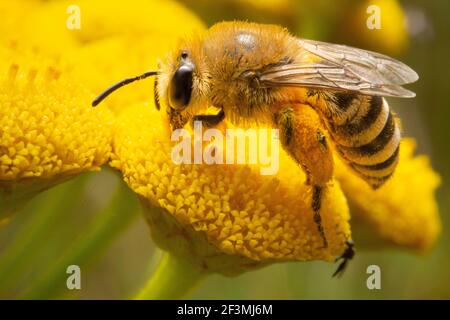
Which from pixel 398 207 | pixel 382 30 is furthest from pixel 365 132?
pixel 382 30

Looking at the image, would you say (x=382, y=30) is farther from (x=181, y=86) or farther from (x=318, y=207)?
(x=181, y=86)

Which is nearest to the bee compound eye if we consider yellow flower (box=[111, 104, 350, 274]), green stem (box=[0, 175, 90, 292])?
yellow flower (box=[111, 104, 350, 274])

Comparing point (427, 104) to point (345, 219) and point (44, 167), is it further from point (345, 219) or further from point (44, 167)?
point (44, 167)

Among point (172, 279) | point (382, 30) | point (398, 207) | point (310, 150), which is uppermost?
point (382, 30)

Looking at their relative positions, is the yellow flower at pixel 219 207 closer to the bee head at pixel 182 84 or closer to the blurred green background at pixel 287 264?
the bee head at pixel 182 84

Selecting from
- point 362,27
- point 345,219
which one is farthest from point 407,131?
point 345,219
